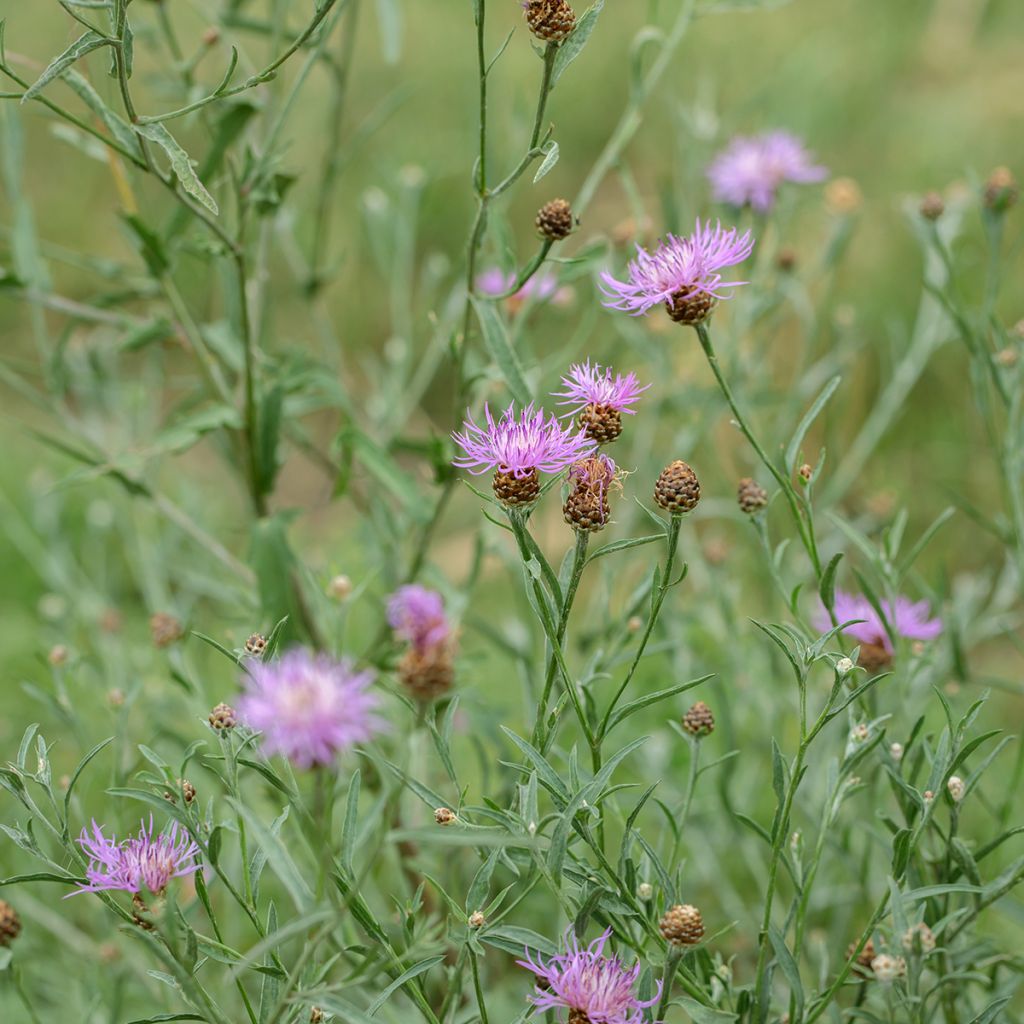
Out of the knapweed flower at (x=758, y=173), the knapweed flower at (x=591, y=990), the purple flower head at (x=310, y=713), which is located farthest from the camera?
the knapweed flower at (x=758, y=173)

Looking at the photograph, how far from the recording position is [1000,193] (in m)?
1.13

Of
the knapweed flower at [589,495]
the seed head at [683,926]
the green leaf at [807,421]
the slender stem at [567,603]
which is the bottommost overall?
the seed head at [683,926]

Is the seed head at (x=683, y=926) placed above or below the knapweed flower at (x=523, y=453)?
below

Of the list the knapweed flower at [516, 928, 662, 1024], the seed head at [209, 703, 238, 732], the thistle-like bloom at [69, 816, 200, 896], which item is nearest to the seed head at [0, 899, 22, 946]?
the thistle-like bloom at [69, 816, 200, 896]

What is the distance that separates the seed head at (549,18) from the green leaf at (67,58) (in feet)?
0.87

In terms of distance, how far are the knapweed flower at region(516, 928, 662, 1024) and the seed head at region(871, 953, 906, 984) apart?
0.13m

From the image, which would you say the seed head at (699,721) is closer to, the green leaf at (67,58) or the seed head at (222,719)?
the seed head at (222,719)

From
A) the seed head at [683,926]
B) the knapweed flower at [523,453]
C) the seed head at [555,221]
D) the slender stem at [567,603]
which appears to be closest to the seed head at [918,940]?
the seed head at [683,926]

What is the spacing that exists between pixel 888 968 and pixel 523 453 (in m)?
0.37

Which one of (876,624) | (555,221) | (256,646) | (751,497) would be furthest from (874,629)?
(256,646)

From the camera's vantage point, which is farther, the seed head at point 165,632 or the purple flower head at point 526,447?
the seed head at point 165,632

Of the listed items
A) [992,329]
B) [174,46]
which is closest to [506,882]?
[992,329]

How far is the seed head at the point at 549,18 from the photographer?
0.76 metres

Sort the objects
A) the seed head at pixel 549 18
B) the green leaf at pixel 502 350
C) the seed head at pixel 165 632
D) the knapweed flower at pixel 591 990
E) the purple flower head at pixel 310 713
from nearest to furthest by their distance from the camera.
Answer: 1. the purple flower head at pixel 310 713
2. the knapweed flower at pixel 591 990
3. the seed head at pixel 549 18
4. the green leaf at pixel 502 350
5. the seed head at pixel 165 632
